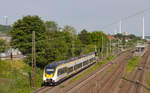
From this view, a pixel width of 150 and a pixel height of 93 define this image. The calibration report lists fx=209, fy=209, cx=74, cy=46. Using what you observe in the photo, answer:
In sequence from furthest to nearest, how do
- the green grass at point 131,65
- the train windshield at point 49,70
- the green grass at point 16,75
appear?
the green grass at point 131,65 → the green grass at point 16,75 → the train windshield at point 49,70

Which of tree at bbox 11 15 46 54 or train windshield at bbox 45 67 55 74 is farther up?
tree at bbox 11 15 46 54

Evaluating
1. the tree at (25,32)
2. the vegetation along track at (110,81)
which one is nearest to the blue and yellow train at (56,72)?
the vegetation along track at (110,81)

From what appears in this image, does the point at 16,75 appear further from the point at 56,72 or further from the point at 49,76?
the point at 56,72

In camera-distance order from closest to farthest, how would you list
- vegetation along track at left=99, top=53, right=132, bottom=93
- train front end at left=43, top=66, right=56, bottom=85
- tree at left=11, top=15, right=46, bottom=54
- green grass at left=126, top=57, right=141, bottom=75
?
vegetation along track at left=99, top=53, right=132, bottom=93, train front end at left=43, top=66, right=56, bottom=85, green grass at left=126, top=57, right=141, bottom=75, tree at left=11, top=15, right=46, bottom=54

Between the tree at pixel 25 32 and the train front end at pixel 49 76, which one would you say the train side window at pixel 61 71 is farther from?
the tree at pixel 25 32

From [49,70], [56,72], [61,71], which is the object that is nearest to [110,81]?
[61,71]

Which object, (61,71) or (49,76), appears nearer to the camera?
(49,76)

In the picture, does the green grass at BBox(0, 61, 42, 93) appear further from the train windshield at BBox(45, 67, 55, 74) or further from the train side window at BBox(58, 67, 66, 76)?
the train side window at BBox(58, 67, 66, 76)

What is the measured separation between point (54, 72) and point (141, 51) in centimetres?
6018

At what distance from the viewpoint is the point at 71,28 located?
→ 105 metres

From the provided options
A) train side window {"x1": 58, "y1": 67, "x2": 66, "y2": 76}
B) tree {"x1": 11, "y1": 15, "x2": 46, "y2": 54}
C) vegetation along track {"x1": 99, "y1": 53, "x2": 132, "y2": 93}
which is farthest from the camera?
tree {"x1": 11, "y1": 15, "x2": 46, "y2": 54}

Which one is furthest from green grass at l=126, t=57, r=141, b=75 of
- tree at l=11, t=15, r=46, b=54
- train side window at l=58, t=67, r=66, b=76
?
tree at l=11, t=15, r=46, b=54

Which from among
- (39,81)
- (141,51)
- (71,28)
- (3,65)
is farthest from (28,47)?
(71,28)

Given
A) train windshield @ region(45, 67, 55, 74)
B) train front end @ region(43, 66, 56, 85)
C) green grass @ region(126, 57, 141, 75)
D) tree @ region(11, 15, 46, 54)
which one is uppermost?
tree @ region(11, 15, 46, 54)
